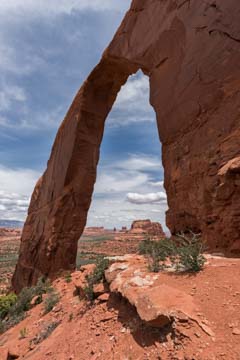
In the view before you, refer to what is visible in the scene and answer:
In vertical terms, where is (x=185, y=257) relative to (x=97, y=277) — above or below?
above

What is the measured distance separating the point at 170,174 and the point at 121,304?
14.1 feet

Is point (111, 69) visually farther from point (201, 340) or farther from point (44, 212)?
point (201, 340)

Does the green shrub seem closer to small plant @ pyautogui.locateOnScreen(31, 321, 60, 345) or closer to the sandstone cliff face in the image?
the sandstone cliff face

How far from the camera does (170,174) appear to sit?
288 inches

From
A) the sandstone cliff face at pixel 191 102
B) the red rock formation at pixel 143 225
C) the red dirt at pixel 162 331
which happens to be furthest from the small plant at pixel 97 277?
the red rock formation at pixel 143 225

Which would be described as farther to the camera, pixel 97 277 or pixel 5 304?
pixel 5 304

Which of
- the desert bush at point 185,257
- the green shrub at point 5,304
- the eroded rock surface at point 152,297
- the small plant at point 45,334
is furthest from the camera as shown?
the green shrub at point 5,304

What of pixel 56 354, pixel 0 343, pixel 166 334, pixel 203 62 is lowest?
pixel 0 343

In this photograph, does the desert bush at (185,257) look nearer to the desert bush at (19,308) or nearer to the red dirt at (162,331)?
the red dirt at (162,331)

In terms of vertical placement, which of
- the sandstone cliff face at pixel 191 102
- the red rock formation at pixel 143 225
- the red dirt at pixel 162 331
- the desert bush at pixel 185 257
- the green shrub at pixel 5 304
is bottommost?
the green shrub at pixel 5 304

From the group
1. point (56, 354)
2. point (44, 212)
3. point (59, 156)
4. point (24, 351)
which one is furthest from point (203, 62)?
point (44, 212)

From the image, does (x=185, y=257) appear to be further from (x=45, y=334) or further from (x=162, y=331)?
(x=45, y=334)

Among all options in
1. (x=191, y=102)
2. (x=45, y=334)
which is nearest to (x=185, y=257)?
(x=45, y=334)

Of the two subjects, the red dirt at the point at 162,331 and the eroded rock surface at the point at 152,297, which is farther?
the eroded rock surface at the point at 152,297
